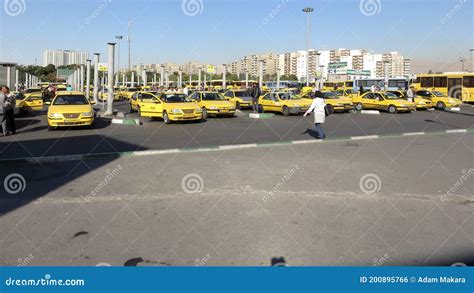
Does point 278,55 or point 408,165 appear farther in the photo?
point 278,55

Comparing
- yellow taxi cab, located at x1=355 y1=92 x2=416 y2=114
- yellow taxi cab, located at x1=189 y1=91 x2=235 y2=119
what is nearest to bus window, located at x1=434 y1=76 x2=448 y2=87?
yellow taxi cab, located at x1=355 y1=92 x2=416 y2=114

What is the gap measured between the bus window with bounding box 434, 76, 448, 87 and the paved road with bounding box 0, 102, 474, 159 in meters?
19.2

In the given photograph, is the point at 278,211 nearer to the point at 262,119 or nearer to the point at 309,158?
the point at 309,158

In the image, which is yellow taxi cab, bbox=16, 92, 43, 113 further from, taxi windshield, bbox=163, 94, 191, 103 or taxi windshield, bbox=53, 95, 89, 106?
taxi windshield, bbox=163, 94, 191, 103

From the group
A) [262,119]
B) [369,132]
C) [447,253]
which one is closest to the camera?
[447,253]

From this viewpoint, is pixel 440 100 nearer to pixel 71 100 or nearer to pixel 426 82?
pixel 426 82

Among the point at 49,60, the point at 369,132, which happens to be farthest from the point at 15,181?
the point at 49,60

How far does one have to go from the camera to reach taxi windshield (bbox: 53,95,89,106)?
17.2m

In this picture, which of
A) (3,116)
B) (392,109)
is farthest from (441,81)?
(3,116)

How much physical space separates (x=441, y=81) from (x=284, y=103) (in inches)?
864

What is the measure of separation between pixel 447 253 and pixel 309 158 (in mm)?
5731

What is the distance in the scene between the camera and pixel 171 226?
5414mm

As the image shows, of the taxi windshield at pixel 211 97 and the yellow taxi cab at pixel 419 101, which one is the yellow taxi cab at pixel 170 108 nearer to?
the taxi windshield at pixel 211 97

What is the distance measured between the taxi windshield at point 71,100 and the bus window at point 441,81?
3305cm
